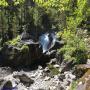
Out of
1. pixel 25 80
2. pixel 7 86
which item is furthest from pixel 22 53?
pixel 7 86

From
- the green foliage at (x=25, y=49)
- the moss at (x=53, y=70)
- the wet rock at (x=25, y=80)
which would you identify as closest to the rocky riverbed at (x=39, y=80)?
the wet rock at (x=25, y=80)

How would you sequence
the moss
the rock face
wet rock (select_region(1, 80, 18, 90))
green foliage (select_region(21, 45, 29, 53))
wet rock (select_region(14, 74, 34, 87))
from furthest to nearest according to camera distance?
the rock face < green foliage (select_region(21, 45, 29, 53)) < the moss < wet rock (select_region(14, 74, 34, 87)) < wet rock (select_region(1, 80, 18, 90))

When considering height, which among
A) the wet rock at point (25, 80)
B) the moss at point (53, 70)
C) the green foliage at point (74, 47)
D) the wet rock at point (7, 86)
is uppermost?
the green foliage at point (74, 47)

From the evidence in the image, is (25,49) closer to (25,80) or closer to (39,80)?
(39,80)

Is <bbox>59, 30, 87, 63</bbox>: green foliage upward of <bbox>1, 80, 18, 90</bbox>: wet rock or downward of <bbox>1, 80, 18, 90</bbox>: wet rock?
upward

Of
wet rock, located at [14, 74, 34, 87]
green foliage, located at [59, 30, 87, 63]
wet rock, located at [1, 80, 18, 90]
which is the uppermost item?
green foliage, located at [59, 30, 87, 63]

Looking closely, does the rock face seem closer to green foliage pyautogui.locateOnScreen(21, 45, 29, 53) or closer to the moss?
green foliage pyautogui.locateOnScreen(21, 45, 29, 53)

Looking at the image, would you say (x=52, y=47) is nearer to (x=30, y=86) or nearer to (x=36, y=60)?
(x=36, y=60)

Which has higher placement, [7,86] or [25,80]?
[7,86]

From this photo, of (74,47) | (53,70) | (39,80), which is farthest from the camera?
(53,70)

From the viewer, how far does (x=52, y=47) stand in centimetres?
3456

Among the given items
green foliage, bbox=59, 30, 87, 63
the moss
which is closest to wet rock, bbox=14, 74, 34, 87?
the moss

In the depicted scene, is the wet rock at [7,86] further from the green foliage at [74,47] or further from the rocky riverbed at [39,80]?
the green foliage at [74,47]

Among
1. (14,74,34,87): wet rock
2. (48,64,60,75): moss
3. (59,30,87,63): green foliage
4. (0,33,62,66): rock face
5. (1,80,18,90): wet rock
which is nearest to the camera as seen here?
(1,80,18,90): wet rock
